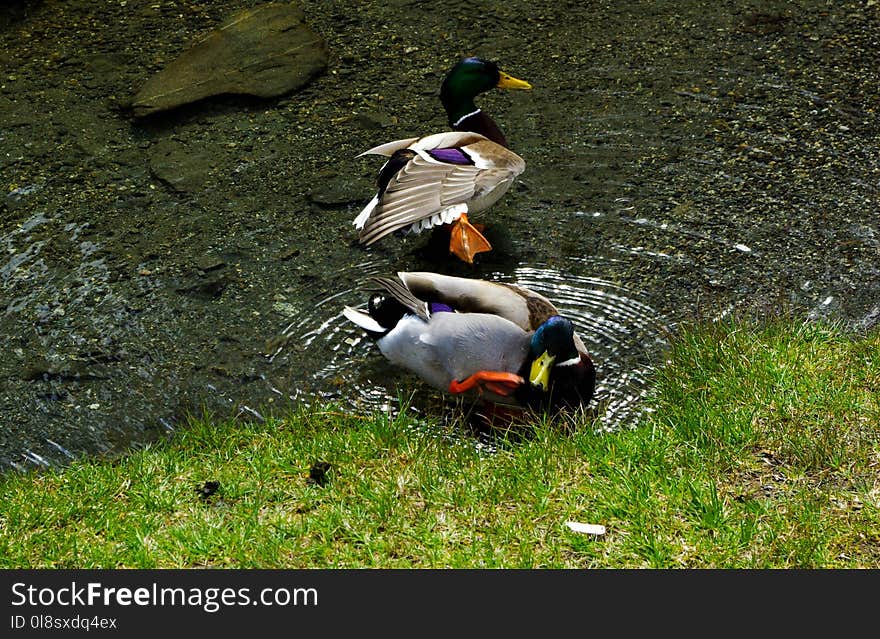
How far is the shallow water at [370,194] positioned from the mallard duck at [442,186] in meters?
0.24

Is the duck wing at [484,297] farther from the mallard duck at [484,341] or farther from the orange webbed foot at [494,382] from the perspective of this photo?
the orange webbed foot at [494,382]

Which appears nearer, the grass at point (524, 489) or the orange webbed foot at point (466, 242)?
the grass at point (524, 489)

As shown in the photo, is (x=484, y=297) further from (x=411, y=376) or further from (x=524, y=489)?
(x=524, y=489)

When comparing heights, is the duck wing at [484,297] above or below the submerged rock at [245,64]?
above

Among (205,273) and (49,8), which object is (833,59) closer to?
(205,273)

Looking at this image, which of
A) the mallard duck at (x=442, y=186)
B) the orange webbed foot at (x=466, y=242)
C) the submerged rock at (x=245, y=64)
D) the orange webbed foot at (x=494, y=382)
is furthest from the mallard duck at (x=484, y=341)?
the submerged rock at (x=245, y=64)

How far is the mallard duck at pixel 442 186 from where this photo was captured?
481 cm

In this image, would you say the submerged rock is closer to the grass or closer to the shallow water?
the shallow water

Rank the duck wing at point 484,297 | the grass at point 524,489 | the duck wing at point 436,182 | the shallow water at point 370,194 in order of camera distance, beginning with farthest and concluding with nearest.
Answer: the duck wing at point 436,182 → the shallow water at point 370,194 → the duck wing at point 484,297 → the grass at point 524,489

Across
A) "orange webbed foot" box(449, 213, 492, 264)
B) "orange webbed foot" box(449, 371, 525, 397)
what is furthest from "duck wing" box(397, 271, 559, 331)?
"orange webbed foot" box(449, 213, 492, 264)

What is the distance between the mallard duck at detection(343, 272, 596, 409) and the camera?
3.99 metres

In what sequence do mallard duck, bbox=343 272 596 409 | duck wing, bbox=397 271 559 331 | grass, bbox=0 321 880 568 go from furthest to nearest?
duck wing, bbox=397 271 559 331 → mallard duck, bbox=343 272 596 409 → grass, bbox=0 321 880 568

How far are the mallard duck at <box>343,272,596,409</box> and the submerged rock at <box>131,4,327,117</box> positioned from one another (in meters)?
2.72

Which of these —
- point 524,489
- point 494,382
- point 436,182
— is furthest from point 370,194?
point 524,489
